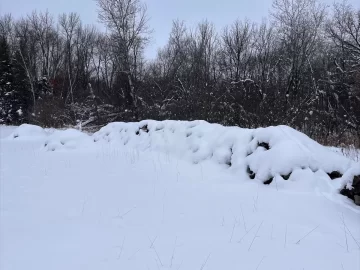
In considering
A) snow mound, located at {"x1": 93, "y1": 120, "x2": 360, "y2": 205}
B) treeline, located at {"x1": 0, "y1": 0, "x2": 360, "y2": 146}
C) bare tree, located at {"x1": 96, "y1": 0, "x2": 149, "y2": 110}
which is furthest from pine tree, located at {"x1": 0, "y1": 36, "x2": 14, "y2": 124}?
snow mound, located at {"x1": 93, "y1": 120, "x2": 360, "y2": 205}

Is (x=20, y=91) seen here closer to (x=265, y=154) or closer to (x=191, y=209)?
(x=265, y=154)

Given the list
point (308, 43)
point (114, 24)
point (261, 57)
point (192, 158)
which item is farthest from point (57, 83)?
point (192, 158)

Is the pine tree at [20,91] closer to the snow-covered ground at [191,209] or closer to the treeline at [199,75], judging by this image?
the treeline at [199,75]

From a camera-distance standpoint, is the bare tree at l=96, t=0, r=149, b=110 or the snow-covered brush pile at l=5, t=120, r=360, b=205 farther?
the bare tree at l=96, t=0, r=149, b=110

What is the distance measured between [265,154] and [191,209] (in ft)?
6.06

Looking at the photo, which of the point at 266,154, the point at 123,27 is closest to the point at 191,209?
the point at 266,154

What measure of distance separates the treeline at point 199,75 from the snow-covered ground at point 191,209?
14.7ft

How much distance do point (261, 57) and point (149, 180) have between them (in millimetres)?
28852

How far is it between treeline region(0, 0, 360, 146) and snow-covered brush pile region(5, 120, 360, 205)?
3775 millimetres

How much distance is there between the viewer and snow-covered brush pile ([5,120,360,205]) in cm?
402

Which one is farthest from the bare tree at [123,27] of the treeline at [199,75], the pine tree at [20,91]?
the pine tree at [20,91]

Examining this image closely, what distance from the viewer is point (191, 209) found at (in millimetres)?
3355

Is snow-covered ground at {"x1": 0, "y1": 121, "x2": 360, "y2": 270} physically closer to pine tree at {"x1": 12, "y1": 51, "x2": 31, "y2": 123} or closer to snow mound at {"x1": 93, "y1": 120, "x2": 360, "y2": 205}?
snow mound at {"x1": 93, "y1": 120, "x2": 360, "y2": 205}

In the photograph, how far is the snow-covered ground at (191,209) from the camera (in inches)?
88.3
